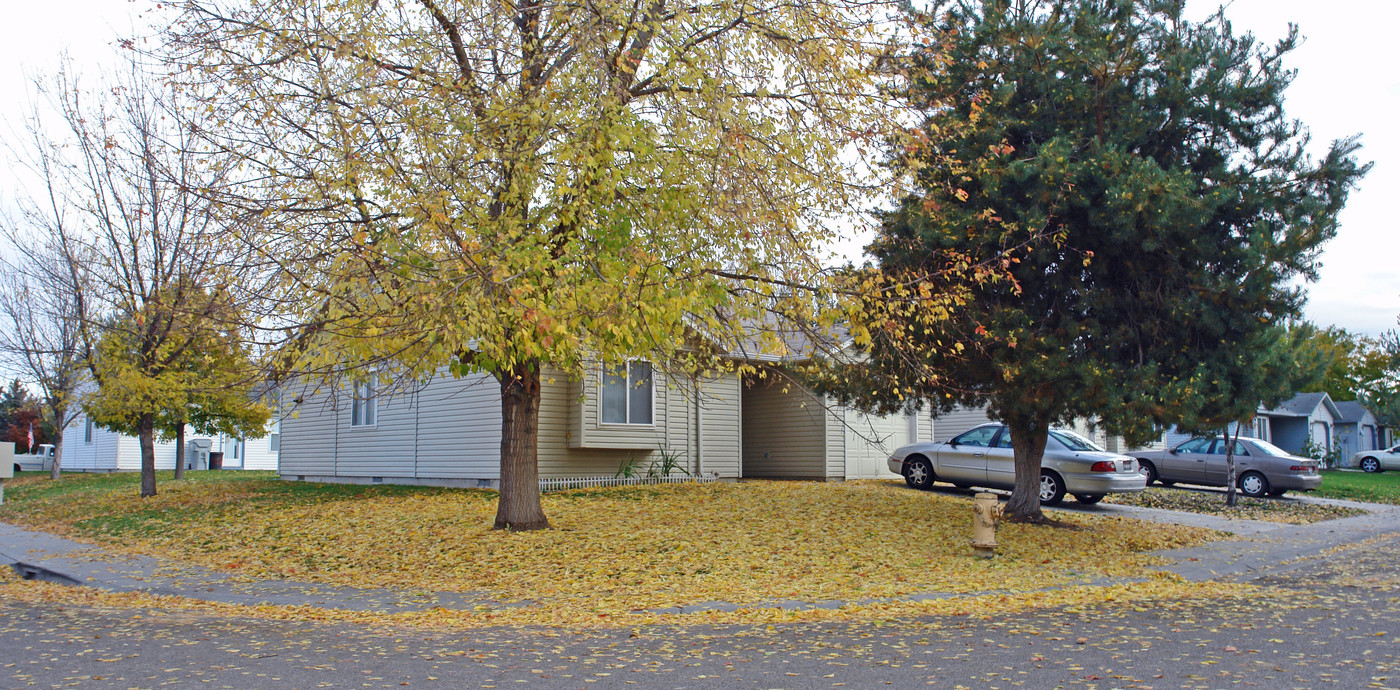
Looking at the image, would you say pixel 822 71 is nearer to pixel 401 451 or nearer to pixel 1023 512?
pixel 1023 512

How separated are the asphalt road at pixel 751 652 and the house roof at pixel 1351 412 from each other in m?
50.1

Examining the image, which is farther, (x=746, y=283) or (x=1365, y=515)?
(x=1365, y=515)

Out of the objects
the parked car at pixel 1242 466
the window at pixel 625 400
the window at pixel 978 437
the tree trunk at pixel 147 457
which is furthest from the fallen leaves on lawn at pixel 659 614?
the parked car at pixel 1242 466

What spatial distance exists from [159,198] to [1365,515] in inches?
899

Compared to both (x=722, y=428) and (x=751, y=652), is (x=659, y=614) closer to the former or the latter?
(x=751, y=652)

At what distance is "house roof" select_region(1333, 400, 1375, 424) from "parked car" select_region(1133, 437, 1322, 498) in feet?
110

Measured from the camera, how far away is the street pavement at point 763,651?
5.14 metres

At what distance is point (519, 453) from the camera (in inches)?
443

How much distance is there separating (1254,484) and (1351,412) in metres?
37.2

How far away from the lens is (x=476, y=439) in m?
17.6

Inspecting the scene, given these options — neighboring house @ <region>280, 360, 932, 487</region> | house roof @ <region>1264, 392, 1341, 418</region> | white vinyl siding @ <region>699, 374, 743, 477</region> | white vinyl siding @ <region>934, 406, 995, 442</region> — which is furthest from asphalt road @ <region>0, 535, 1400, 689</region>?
house roof @ <region>1264, 392, 1341, 418</region>

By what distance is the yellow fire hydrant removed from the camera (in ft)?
34.1

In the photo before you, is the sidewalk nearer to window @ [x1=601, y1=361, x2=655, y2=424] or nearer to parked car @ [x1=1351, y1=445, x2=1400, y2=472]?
window @ [x1=601, y1=361, x2=655, y2=424]

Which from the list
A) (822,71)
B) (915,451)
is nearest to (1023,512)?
(915,451)
